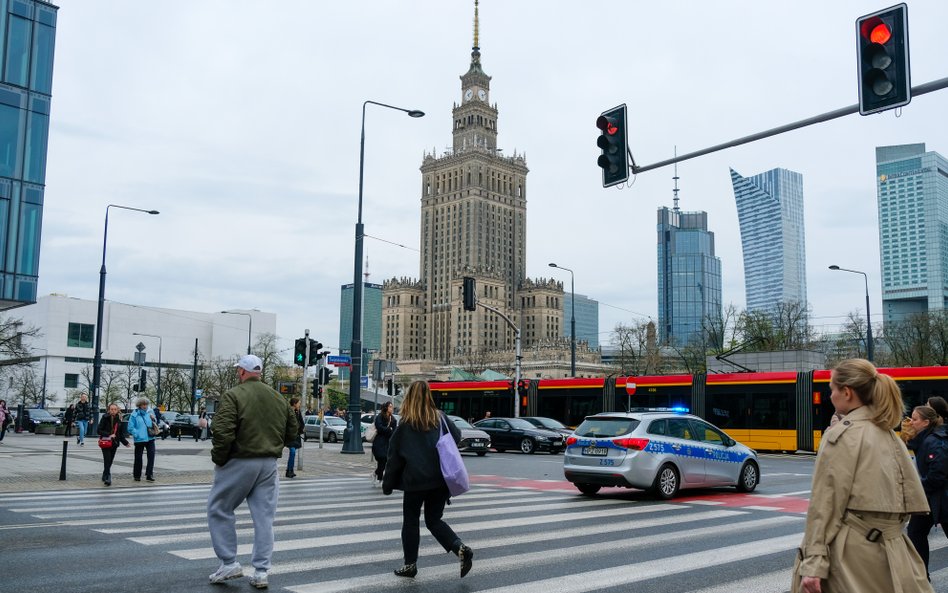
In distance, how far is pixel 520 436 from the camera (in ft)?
101

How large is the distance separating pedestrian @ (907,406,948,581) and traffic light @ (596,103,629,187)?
6582 millimetres

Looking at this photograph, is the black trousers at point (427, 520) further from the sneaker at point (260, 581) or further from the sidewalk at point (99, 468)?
the sidewalk at point (99, 468)

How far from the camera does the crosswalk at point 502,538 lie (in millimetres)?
7527

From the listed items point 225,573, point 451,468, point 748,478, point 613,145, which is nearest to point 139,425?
point 613,145

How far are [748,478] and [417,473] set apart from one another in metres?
10.7

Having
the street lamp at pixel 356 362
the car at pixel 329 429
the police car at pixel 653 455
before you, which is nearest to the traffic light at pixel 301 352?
the street lamp at pixel 356 362

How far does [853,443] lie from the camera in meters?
4.02

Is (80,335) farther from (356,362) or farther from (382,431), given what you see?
(382,431)

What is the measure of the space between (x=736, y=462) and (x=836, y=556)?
12.6 metres

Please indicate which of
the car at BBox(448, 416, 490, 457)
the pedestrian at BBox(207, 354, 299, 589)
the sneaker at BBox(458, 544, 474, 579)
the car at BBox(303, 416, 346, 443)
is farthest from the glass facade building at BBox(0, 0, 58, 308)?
the sneaker at BBox(458, 544, 474, 579)

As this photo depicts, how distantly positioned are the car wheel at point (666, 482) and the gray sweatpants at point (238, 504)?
28.8 ft

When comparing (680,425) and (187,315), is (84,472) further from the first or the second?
(187,315)

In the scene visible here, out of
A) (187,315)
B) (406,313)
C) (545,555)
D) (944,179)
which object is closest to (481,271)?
(406,313)

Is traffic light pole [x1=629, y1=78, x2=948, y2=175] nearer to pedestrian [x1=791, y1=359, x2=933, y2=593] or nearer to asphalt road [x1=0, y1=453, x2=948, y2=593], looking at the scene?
asphalt road [x1=0, y1=453, x2=948, y2=593]
